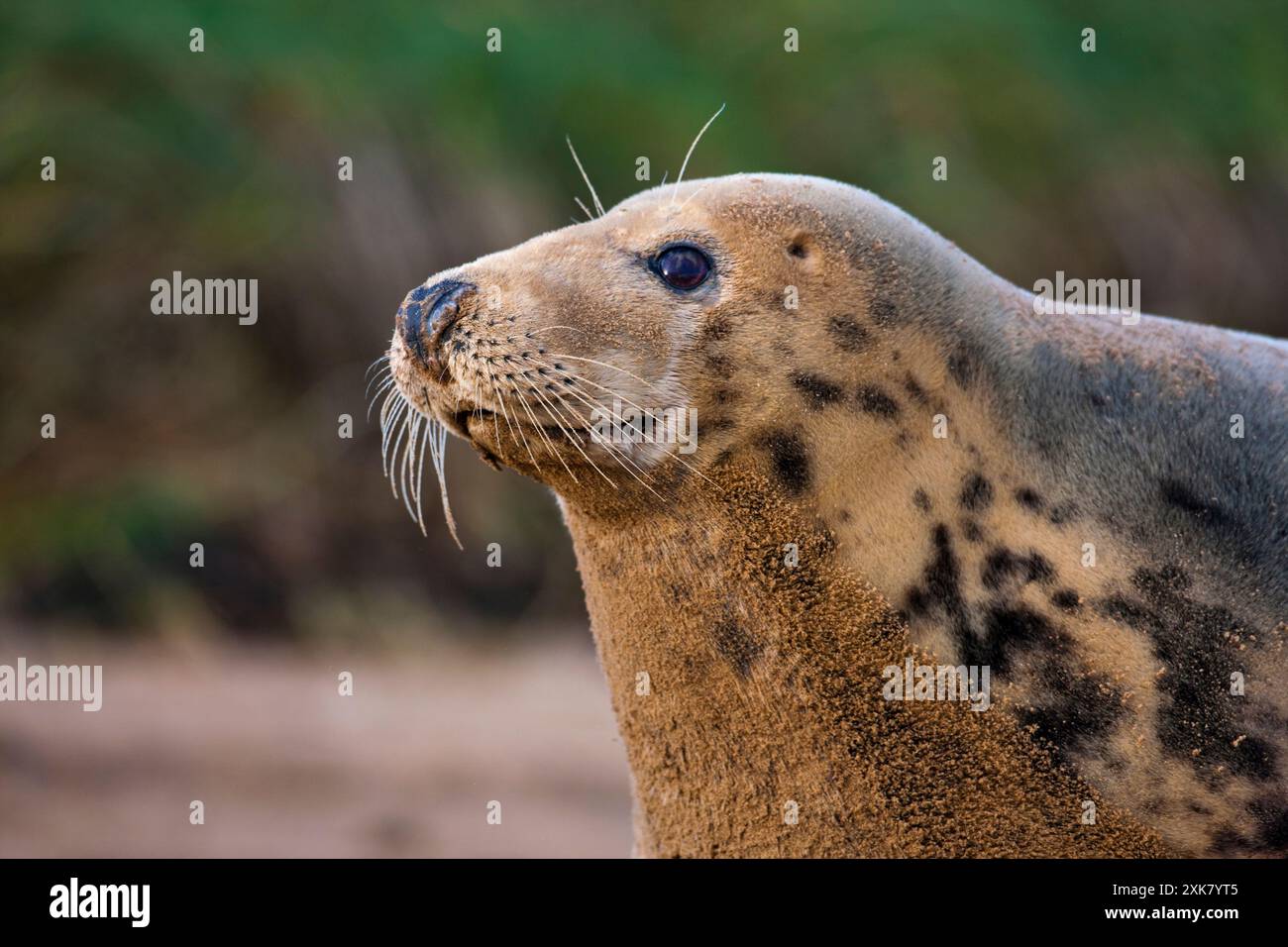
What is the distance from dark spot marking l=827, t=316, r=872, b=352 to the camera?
3.43 metres

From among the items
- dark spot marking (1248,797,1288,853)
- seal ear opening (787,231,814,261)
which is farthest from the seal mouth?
dark spot marking (1248,797,1288,853)

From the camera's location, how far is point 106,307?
9.36 meters

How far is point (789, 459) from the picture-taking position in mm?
3375

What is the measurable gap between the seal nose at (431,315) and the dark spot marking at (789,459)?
69 centimetres

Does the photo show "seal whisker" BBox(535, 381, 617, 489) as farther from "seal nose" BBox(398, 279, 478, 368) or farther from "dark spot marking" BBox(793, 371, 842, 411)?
"dark spot marking" BBox(793, 371, 842, 411)

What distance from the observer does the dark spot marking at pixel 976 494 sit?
11.0 ft

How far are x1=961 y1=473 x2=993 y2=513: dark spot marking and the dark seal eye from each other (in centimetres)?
70

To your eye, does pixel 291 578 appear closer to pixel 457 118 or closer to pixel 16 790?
pixel 16 790

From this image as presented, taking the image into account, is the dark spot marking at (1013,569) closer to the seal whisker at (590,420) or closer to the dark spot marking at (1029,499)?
the dark spot marking at (1029,499)

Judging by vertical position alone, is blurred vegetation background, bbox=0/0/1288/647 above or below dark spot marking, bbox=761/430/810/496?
above

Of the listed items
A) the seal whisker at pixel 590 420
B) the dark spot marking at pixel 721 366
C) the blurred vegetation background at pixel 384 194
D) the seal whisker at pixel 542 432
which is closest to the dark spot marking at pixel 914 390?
the dark spot marking at pixel 721 366

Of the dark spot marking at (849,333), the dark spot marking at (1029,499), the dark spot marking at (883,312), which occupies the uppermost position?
the dark spot marking at (883,312)

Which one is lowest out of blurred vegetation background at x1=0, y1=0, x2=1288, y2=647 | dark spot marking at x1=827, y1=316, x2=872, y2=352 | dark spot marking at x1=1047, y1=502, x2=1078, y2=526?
dark spot marking at x1=1047, y1=502, x2=1078, y2=526

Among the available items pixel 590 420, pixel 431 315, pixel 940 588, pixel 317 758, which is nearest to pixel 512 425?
pixel 590 420
